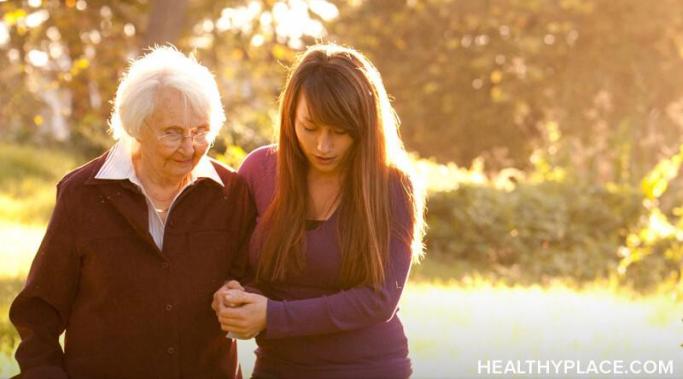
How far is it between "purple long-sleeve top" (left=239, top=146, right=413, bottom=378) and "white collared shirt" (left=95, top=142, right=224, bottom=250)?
0.42 m

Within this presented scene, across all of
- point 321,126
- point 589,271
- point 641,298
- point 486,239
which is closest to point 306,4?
point 486,239

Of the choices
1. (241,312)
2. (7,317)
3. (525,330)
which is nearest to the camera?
(241,312)

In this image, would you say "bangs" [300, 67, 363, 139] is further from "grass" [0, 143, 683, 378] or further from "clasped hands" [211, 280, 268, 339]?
"grass" [0, 143, 683, 378]

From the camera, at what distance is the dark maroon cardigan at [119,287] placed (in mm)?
3609

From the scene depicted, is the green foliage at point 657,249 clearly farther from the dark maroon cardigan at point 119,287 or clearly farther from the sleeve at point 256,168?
the dark maroon cardigan at point 119,287

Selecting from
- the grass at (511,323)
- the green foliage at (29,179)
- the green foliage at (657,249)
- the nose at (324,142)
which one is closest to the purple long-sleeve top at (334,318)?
the nose at (324,142)

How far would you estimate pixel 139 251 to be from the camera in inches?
144

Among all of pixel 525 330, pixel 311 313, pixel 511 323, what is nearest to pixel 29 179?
pixel 511 323

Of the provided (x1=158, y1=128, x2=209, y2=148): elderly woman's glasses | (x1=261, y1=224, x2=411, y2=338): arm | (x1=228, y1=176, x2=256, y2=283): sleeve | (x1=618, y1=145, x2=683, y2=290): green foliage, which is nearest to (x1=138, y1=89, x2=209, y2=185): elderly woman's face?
(x1=158, y1=128, x2=209, y2=148): elderly woman's glasses

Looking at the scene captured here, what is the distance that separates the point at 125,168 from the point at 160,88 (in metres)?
0.30

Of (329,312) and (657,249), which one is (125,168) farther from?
(657,249)

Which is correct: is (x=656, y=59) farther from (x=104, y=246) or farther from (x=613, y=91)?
(x=104, y=246)

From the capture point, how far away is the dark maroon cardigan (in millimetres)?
3609

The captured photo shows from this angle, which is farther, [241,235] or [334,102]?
[241,235]
